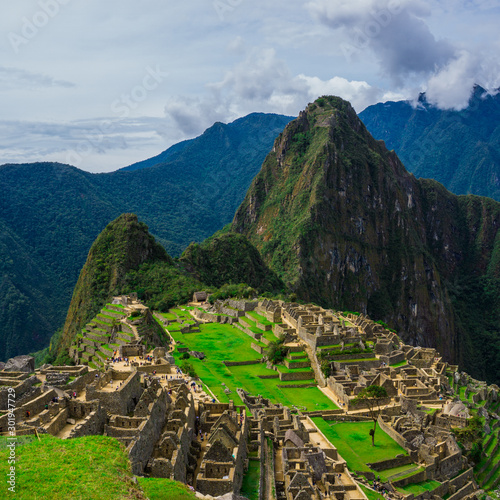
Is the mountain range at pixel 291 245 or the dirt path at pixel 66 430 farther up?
the mountain range at pixel 291 245

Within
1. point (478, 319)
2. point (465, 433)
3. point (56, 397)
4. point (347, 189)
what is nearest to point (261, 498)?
point (56, 397)

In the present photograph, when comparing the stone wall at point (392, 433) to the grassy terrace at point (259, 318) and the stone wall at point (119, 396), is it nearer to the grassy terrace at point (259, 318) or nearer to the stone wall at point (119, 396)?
the stone wall at point (119, 396)

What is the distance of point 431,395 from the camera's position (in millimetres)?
42531

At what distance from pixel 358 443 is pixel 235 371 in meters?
15.1

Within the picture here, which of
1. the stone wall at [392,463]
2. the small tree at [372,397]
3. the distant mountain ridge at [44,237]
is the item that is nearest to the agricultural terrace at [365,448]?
the stone wall at [392,463]

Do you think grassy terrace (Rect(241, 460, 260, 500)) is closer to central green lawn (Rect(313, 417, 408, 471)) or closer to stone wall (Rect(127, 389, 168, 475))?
stone wall (Rect(127, 389, 168, 475))

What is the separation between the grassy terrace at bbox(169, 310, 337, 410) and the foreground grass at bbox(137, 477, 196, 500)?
16.6 metres

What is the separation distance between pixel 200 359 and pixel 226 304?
26331 millimetres

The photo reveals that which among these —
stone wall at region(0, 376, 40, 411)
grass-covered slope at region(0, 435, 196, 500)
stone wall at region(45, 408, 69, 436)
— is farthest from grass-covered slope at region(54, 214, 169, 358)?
grass-covered slope at region(0, 435, 196, 500)

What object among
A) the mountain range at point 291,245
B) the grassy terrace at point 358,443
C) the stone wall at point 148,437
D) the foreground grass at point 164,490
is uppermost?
the mountain range at point 291,245

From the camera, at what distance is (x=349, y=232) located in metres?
165

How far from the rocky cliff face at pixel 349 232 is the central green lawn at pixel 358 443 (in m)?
101

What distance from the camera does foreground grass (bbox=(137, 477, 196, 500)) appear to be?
624 inches

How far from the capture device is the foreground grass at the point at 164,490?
15.8 metres
